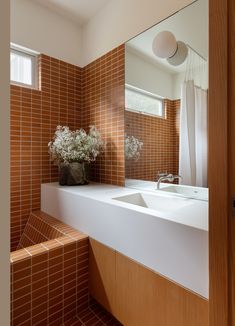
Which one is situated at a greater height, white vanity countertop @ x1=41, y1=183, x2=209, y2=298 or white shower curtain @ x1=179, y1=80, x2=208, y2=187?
white shower curtain @ x1=179, y1=80, x2=208, y2=187

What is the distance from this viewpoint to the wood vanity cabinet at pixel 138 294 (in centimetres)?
82

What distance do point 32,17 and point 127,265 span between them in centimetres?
217

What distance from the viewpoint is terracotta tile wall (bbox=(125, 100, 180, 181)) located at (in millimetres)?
1477

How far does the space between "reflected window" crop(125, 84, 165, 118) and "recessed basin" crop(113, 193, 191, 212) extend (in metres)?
0.63

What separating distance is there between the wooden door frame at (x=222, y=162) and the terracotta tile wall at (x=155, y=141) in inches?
29.1

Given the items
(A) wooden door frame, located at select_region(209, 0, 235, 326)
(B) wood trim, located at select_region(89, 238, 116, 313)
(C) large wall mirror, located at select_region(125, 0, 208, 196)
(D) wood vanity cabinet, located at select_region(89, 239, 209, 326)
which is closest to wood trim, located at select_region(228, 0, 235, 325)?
(A) wooden door frame, located at select_region(209, 0, 235, 326)

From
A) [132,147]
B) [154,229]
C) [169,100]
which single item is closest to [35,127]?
[132,147]

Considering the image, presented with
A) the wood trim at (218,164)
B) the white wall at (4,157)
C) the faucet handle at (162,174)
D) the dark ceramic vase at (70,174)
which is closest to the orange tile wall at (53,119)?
the dark ceramic vase at (70,174)

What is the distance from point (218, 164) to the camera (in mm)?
711

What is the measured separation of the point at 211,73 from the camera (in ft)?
2.36

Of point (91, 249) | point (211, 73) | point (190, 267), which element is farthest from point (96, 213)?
point (211, 73)

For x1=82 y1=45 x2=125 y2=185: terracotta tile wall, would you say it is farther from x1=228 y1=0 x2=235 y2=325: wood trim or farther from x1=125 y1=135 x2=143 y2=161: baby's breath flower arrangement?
x1=228 y1=0 x2=235 y2=325: wood trim

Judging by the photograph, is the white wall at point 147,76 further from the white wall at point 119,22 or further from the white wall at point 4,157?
the white wall at point 4,157

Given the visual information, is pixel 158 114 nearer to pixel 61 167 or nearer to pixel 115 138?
pixel 115 138
